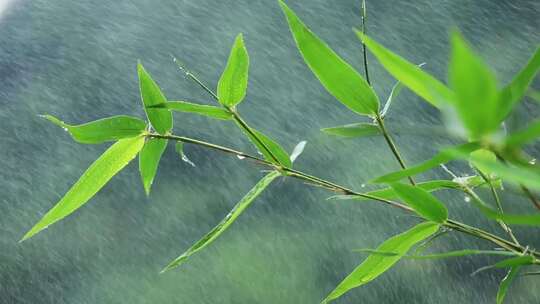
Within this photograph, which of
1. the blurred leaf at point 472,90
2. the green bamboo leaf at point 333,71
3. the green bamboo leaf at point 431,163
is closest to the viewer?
the blurred leaf at point 472,90

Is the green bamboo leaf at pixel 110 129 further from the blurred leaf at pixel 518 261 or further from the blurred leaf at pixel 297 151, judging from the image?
the blurred leaf at pixel 518 261

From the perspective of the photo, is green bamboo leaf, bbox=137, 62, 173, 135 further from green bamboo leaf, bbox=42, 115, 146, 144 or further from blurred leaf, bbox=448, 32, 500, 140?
blurred leaf, bbox=448, 32, 500, 140

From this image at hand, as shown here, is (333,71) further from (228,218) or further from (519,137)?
(519,137)

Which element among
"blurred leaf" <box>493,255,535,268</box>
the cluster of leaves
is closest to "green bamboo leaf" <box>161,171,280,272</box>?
the cluster of leaves

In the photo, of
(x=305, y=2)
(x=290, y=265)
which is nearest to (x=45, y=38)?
(x=305, y=2)

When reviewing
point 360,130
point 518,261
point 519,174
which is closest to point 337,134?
point 360,130

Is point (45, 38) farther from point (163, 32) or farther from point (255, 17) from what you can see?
point (255, 17)

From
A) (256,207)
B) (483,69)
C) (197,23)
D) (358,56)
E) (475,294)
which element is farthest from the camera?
(197,23)

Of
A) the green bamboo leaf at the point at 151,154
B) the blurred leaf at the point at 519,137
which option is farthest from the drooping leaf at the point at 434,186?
the blurred leaf at the point at 519,137
